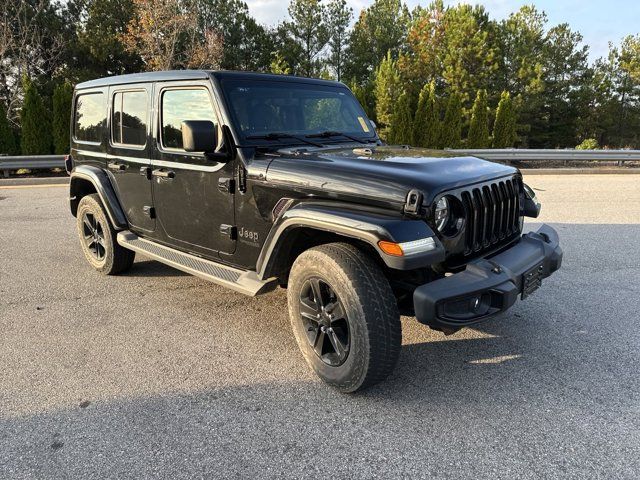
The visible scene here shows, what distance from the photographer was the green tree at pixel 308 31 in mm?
41594

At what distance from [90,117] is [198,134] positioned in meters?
2.46

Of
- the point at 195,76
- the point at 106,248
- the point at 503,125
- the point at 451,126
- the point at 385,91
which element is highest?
the point at 385,91

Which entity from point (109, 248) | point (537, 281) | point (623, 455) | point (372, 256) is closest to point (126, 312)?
point (109, 248)

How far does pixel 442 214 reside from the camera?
2.79 meters

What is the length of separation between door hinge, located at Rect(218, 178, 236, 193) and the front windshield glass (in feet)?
1.11

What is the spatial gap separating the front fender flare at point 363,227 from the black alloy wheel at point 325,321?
35 cm

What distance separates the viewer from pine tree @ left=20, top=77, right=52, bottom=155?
15.0 metres

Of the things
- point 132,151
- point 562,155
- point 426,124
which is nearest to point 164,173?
point 132,151

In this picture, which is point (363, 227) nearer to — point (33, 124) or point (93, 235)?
point (93, 235)

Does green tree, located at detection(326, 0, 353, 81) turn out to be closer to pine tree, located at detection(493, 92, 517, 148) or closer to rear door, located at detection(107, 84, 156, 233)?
pine tree, located at detection(493, 92, 517, 148)

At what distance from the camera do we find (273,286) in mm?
3320

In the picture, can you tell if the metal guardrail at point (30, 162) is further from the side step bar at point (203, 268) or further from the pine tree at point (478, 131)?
the pine tree at point (478, 131)

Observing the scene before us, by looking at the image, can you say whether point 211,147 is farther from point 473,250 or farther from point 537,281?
point 537,281

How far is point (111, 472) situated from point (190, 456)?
0.36 meters
